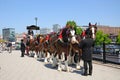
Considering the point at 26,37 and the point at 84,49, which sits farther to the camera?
the point at 26,37

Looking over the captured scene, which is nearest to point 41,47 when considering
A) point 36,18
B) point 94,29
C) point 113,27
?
point 94,29

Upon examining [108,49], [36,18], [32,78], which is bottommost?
[32,78]

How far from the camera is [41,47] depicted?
21609mm

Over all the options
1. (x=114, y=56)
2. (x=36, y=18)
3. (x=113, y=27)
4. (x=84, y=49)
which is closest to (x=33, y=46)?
(x=114, y=56)

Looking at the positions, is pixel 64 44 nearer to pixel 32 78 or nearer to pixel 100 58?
pixel 32 78

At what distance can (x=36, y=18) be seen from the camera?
157ft

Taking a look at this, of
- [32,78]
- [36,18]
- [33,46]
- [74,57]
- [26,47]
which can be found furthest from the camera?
[36,18]

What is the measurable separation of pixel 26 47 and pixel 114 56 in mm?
12057

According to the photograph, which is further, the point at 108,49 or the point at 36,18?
the point at 36,18

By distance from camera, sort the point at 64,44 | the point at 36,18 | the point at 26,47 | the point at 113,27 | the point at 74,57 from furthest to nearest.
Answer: the point at 113,27
the point at 36,18
the point at 26,47
the point at 74,57
the point at 64,44

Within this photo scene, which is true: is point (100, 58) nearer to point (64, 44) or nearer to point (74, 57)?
point (74, 57)

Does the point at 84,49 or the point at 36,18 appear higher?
the point at 36,18

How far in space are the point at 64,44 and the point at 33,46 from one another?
11.2 m

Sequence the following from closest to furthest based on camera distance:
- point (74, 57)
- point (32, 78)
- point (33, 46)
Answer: point (32, 78) < point (74, 57) < point (33, 46)
